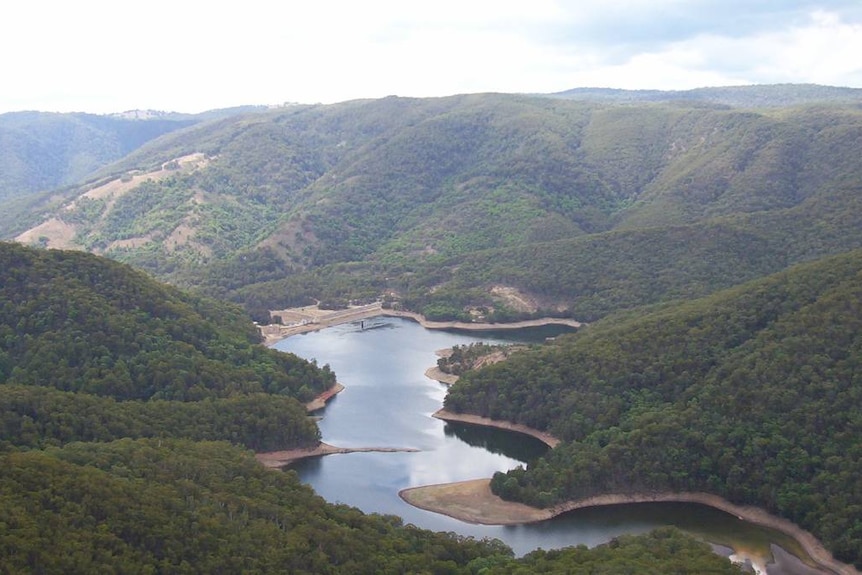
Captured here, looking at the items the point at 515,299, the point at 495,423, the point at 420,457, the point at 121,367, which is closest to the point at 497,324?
the point at 515,299

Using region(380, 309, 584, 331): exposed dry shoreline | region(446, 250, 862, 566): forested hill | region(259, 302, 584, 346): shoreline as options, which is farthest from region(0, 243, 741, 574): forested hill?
region(380, 309, 584, 331): exposed dry shoreline

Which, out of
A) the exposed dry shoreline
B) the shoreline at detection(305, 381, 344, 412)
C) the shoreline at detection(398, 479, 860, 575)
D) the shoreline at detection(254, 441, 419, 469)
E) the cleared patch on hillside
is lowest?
the shoreline at detection(398, 479, 860, 575)

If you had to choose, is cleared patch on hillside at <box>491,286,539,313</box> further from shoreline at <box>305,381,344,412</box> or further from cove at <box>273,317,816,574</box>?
shoreline at <box>305,381,344,412</box>

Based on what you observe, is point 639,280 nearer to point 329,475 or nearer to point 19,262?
point 329,475

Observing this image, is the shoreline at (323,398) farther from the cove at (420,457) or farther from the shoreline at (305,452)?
the shoreline at (305,452)

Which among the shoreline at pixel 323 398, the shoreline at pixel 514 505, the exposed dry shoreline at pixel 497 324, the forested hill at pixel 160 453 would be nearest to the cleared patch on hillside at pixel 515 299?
the exposed dry shoreline at pixel 497 324

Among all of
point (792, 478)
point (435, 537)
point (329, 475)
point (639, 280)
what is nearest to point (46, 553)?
point (435, 537)
